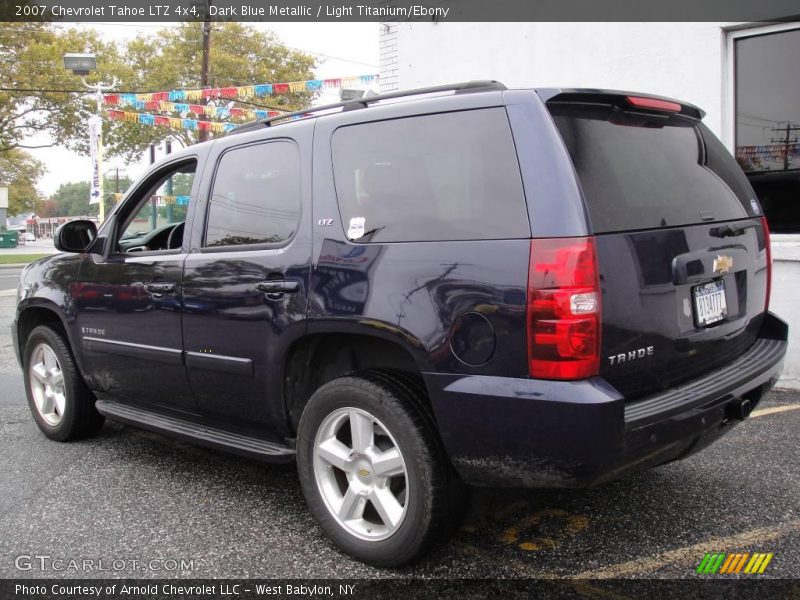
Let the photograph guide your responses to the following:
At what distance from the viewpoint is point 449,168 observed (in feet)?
8.67

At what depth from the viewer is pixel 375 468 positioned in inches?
108

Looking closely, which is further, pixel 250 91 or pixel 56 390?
pixel 250 91

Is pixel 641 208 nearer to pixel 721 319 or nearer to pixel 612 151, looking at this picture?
pixel 612 151

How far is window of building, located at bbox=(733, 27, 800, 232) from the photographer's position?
6168 millimetres

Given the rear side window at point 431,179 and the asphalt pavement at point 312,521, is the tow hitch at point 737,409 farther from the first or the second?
the rear side window at point 431,179

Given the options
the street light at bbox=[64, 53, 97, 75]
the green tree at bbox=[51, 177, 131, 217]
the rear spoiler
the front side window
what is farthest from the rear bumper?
the green tree at bbox=[51, 177, 131, 217]

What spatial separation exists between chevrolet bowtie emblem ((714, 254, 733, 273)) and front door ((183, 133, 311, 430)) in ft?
5.55

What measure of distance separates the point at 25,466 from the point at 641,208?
3.71 meters

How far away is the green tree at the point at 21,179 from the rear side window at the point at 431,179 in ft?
160

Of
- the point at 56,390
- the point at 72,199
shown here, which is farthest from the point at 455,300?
the point at 72,199

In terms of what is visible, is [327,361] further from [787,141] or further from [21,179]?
[21,179]

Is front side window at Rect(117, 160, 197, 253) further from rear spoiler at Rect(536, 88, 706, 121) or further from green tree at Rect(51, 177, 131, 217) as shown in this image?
green tree at Rect(51, 177, 131, 217)

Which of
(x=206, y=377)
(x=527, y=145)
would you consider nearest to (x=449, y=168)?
(x=527, y=145)

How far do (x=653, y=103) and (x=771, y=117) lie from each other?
426 centimetres
